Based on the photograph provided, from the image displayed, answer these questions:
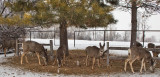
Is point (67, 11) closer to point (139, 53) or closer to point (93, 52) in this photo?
point (93, 52)

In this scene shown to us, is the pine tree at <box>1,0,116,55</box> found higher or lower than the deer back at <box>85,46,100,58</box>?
higher

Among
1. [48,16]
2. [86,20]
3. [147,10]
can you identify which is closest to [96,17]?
[86,20]

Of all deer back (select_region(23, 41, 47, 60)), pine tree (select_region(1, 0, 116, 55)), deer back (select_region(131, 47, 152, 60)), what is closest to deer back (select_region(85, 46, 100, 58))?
pine tree (select_region(1, 0, 116, 55))

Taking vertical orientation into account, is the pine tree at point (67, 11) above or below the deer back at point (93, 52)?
above

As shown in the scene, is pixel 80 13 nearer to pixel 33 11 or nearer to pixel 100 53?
pixel 100 53

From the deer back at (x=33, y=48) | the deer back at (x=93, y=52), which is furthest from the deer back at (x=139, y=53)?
the deer back at (x=33, y=48)

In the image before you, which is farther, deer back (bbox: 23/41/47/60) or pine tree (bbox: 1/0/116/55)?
deer back (bbox: 23/41/47/60)

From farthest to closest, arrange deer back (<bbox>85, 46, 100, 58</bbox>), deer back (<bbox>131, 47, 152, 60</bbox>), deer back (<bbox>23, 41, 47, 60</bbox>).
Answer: deer back (<bbox>23, 41, 47, 60</bbox>) → deer back (<bbox>85, 46, 100, 58</bbox>) → deer back (<bbox>131, 47, 152, 60</bbox>)

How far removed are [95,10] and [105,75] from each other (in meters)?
2.76

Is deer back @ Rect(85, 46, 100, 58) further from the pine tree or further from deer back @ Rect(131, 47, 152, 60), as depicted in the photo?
deer back @ Rect(131, 47, 152, 60)

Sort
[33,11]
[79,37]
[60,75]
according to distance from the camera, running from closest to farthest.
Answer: [60,75], [33,11], [79,37]

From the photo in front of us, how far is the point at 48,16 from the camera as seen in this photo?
8.59 metres

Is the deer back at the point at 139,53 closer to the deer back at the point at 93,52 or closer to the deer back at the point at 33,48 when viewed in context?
the deer back at the point at 93,52

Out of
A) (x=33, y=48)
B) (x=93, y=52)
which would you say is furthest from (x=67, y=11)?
(x=33, y=48)
